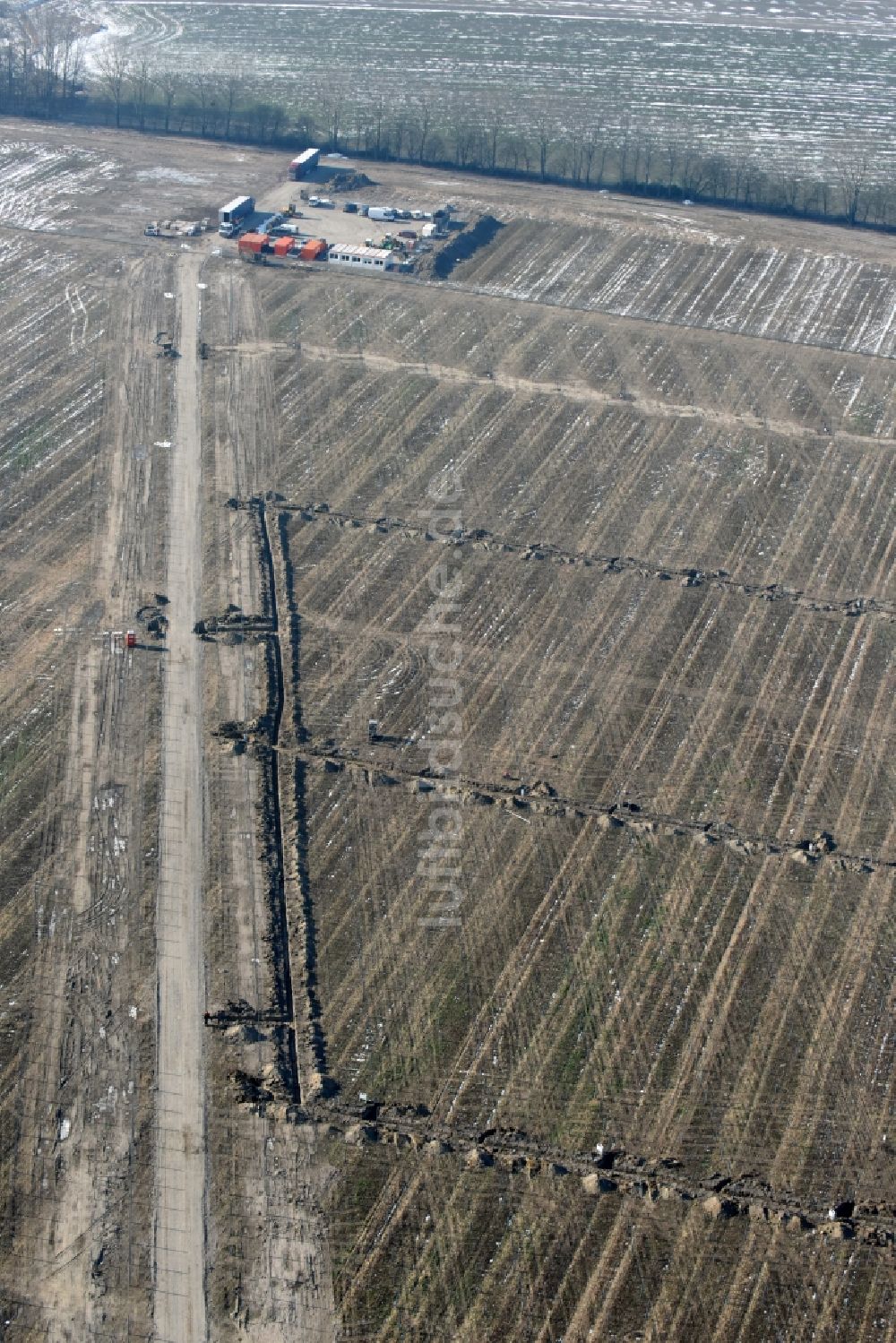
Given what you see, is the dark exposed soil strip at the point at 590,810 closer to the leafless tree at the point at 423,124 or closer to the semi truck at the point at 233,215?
the semi truck at the point at 233,215

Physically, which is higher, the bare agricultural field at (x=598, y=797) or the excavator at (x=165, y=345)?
the excavator at (x=165, y=345)

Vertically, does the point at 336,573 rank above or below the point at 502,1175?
above

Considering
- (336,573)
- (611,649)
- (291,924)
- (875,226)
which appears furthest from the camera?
(875,226)

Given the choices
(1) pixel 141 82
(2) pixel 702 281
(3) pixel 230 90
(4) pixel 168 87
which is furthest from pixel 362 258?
(1) pixel 141 82

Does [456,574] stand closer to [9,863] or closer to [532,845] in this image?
[532,845]

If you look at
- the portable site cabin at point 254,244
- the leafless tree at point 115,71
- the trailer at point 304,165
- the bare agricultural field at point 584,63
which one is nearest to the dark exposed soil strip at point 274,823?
the portable site cabin at point 254,244

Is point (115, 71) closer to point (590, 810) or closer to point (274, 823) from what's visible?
point (274, 823)

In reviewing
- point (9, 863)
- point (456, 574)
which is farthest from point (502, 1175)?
point (456, 574)

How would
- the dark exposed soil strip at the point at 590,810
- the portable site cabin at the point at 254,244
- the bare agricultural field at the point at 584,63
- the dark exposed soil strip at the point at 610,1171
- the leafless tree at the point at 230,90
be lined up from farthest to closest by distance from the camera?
the bare agricultural field at the point at 584,63
the leafless tree at the point at 230,90
the portable site cabin at the point at 254,244
the dark exposed soil strip at the point at 590,810
the dark exposed soil strip at the point at 610,1171
